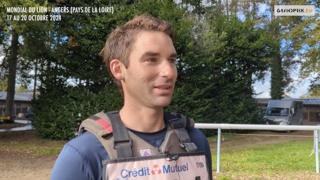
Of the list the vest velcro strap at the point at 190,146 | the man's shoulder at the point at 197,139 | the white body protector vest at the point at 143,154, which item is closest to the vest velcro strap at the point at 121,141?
the white body protector vest at the point at 143,154

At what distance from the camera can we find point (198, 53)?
61.4ft

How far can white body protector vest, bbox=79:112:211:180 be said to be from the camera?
4.45 ft

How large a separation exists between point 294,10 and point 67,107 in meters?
18.3

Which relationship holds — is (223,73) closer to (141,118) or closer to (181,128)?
(181,128)

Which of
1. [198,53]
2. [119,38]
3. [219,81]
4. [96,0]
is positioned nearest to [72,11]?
[96,0]

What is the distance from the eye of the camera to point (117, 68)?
154 centimetres

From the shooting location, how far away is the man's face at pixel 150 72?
1.48 meters

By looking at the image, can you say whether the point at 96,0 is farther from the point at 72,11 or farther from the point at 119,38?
the point at 119,38

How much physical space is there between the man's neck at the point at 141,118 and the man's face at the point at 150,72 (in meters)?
0.03

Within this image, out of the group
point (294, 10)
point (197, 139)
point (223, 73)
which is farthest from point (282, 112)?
point (197, 139)

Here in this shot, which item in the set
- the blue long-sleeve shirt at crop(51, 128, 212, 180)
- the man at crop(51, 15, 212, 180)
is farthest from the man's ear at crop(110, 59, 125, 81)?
the blue long-sleeve shirt at crop(51, 128, 212, 180)

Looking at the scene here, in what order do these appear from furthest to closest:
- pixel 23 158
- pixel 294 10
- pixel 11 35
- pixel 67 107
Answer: pixel 294 10 → pixel 11 35 → pixel 67 107 → pixel 23 158

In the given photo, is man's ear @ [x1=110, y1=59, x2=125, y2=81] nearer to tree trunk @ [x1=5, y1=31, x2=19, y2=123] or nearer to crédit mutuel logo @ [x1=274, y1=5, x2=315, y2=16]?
tree trunk @ [x1=5, y1=31, x2=19, y2=123]

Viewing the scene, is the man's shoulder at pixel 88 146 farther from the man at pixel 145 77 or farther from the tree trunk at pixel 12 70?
the tree trunk at pixel 12 70
